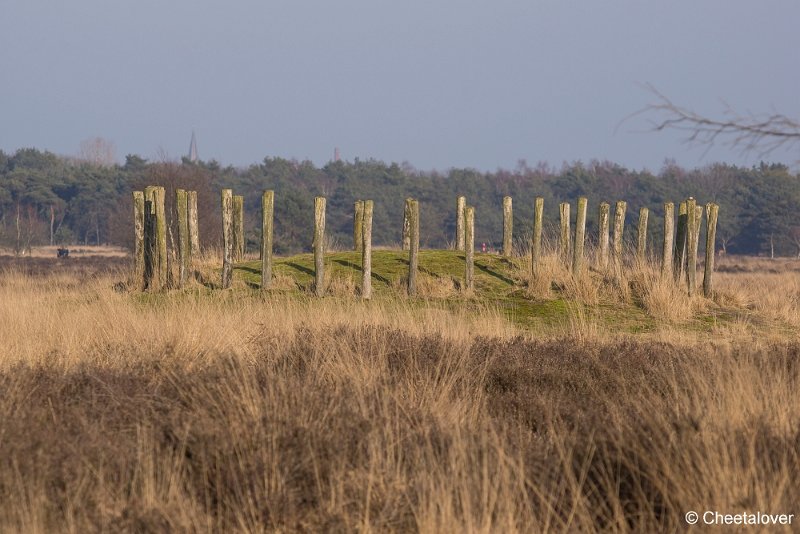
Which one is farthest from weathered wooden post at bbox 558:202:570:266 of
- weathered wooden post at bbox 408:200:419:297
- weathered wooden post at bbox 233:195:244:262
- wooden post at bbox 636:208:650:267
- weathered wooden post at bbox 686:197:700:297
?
weathered wooden post at bbox 233:195:244:262

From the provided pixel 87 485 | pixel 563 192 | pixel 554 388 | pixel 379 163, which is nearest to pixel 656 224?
pixel 563 192

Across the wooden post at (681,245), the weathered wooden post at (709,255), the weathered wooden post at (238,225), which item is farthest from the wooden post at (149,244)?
the weathered wooden post at (709,255)

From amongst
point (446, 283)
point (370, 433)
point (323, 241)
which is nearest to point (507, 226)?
point (446, 283)

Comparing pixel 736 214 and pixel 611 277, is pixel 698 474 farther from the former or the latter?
pixel 736 214

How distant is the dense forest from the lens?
61688mm

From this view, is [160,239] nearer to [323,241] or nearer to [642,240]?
[323,241]

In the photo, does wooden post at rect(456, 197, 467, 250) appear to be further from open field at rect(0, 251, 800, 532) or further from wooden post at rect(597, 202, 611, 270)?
open field at rect(0, 251, 800, 532)

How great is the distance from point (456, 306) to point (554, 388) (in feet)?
25.2

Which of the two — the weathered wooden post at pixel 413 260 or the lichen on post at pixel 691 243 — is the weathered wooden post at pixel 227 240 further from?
the lichen on post at pixel 691 243

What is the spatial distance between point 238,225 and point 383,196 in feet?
198

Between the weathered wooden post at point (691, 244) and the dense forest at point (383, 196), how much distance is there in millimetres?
34050

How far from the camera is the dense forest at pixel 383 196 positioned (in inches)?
2429

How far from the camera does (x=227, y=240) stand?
1820 centimetres

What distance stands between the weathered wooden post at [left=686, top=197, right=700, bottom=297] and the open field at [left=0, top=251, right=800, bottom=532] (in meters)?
8.84
